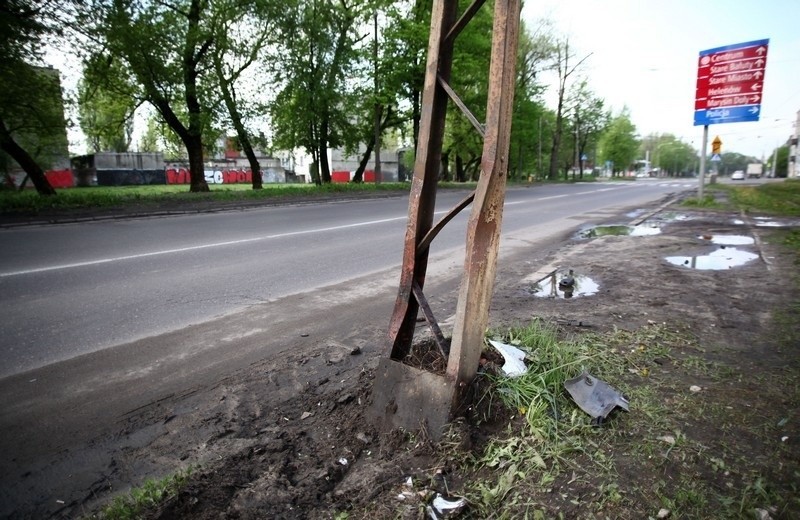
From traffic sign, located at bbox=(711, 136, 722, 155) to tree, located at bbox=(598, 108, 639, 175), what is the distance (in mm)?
56915

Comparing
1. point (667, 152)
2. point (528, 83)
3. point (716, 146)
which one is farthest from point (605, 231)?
point (667, 152)

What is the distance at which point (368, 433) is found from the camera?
248 cm

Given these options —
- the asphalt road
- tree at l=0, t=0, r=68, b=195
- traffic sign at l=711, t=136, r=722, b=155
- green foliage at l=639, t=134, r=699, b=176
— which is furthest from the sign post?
green foliage at l=639, t=134, r=699, b=176

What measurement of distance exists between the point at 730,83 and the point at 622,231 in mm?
7625

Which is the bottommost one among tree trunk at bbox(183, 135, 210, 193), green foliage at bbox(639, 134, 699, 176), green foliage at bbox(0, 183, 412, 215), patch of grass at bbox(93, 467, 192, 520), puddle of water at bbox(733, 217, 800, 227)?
patch of grass at bbox(93, 467, 192, 520)

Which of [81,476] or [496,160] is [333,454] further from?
[496,160]

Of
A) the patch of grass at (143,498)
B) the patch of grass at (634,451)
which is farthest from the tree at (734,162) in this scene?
the patch of grass at (143,498)

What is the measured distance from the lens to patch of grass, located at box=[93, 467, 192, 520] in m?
1.89

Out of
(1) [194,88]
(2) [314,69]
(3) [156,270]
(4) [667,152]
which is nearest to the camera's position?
(3) [156,270]

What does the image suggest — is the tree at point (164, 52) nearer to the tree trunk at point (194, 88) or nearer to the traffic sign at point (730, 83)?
the tree trunk at point (194, 88)

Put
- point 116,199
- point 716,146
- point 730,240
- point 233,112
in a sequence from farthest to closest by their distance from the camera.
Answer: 1. point 233,112
2. point 716,146
3. point 116,199
4. point 730,240

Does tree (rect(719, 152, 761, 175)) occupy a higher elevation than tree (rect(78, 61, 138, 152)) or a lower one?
higher

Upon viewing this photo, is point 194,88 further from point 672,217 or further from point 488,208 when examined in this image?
point 488,208

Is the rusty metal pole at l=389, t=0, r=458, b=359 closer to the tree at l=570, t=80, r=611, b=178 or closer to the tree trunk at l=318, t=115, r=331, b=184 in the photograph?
the tree trunk at l=318, t=115, r=331, b=184
